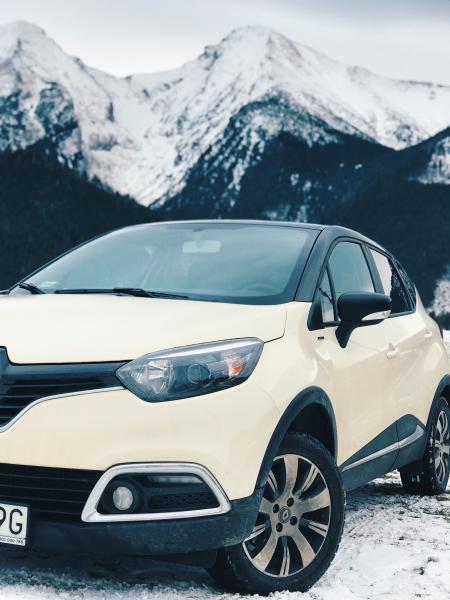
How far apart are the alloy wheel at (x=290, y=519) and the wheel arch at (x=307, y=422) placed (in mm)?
157

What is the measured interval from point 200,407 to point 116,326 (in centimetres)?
49

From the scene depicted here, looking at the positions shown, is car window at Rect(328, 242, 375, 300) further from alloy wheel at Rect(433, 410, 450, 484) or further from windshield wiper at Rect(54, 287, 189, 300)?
alloy wheel at Rect(433, 410, 450, 484)

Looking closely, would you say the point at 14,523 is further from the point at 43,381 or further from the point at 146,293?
the point at 146,293

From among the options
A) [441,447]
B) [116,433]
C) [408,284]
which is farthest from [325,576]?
[408,284]

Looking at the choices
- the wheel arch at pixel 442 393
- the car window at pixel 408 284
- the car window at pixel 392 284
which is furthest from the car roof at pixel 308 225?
the wheel arch at pixel 442 393

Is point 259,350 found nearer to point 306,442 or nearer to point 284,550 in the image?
point 306,442

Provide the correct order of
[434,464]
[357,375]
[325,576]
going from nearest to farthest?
[325,576] < [357,375] < [434,464]

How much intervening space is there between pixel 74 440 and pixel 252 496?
0.70 meters

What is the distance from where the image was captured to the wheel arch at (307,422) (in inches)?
132

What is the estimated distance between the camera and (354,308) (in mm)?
4027

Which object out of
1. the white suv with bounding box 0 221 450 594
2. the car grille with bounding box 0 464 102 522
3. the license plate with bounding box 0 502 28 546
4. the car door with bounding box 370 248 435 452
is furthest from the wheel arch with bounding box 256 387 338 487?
the car door with bounding box 370 248 435 452

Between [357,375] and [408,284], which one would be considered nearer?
[357,375]

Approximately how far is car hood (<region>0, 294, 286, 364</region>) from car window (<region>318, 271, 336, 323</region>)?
0.37m

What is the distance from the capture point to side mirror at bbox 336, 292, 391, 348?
403 centimetres
